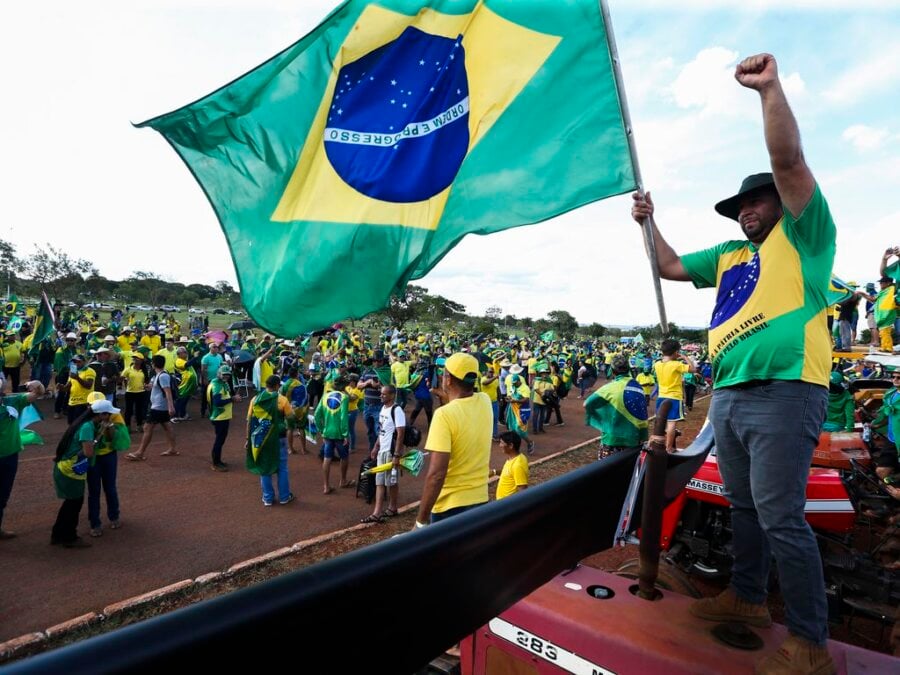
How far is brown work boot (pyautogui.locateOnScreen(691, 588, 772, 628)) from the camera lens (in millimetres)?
2203

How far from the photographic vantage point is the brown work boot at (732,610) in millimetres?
2203

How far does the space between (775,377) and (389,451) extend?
6.49 m

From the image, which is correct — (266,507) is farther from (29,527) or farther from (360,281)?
(360,281)

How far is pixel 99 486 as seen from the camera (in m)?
7.01

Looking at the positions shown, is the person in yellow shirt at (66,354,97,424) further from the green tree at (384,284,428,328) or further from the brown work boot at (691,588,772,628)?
the green tree at (384,284,428,328)

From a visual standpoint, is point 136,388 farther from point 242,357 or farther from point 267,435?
point 242,357

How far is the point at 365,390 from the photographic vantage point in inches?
418

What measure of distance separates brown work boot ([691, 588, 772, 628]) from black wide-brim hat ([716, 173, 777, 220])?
1.82 meters

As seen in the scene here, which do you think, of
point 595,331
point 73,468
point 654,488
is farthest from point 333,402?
point 595,331

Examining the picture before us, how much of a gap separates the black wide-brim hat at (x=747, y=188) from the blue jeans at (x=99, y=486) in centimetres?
802

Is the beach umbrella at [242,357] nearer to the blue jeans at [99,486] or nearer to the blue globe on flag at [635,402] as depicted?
the blue jeans at [99,486]

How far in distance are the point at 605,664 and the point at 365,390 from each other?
8.78 m

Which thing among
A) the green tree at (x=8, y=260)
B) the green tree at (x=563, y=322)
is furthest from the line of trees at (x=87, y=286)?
the green tree at (x=563, y=322)

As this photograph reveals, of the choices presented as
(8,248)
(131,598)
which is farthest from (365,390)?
(8,248)
